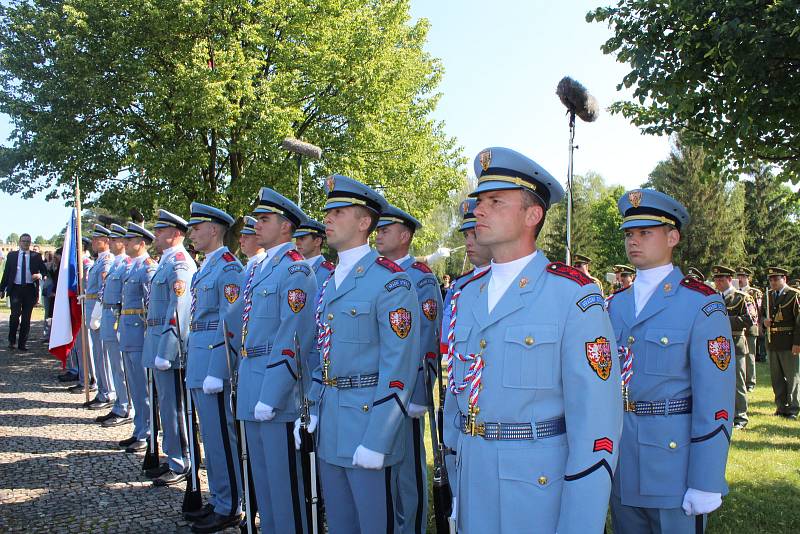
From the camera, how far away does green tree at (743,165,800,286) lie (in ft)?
120

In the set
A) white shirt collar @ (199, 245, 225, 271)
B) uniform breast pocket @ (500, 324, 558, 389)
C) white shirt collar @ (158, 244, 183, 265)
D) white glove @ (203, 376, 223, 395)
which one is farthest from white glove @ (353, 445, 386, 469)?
white shirt collar @ (158, 244, 183, 265)

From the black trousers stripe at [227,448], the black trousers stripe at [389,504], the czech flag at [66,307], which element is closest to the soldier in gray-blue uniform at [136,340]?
the czech flag at [66,307]

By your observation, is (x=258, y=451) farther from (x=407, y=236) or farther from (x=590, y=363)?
(x=590, y=363)

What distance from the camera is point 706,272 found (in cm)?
4038

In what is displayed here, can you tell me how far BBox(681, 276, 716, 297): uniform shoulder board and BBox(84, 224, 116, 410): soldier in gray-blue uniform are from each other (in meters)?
9.03

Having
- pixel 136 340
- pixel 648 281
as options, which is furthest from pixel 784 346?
pixel 136 340

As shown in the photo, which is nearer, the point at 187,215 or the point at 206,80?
the point at 206,80

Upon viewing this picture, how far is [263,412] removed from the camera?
4.26 m

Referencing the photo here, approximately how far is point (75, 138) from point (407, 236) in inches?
504

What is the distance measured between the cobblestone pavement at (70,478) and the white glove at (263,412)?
66.7 inches

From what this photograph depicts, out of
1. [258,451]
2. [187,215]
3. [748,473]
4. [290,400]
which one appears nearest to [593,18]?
[290,400]

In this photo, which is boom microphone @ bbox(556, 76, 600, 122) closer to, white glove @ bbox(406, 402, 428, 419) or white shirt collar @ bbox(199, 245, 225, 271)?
white glove @ bbox(406, 402, 428, 419)

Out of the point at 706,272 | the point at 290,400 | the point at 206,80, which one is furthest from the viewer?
the point at 706,272

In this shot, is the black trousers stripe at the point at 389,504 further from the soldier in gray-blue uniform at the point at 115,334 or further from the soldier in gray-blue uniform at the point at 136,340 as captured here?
the soldier in gray-blue uniform at the point at 115,334
